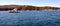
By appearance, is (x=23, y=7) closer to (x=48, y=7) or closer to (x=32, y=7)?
(x=32, y=7)

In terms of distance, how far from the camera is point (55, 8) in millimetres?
172125

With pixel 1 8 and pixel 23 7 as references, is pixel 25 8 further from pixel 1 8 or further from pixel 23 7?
pixel 1 8

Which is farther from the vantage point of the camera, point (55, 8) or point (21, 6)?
point (55, 8)

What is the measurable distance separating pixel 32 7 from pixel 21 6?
13.3 m

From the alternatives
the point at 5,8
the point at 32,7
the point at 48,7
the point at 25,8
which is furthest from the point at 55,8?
the point at 5,8

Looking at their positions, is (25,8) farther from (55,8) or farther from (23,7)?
(55,8)

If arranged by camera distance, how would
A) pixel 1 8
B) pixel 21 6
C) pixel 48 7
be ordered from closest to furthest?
pixel 1 8
pixel 21 6
pixel 48 7

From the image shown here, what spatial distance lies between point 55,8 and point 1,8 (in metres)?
66.3

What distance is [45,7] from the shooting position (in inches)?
6772

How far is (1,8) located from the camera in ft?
457

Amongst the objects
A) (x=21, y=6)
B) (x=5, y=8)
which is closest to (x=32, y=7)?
(x=21, y=6)

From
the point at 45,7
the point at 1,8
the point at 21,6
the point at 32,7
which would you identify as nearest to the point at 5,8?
the point at 1,8

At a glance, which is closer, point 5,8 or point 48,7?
point 5,8

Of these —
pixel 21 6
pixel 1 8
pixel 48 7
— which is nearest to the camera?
pixel 1 8
